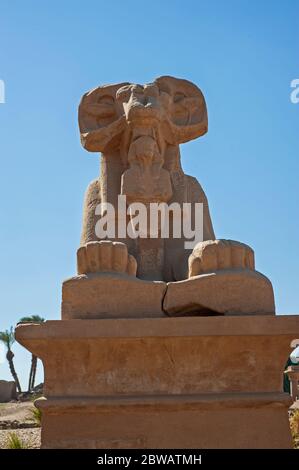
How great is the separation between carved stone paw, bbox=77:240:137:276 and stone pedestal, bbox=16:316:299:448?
30 centimetres

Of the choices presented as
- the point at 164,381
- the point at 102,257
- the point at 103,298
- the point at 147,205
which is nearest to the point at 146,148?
the point at 147,205

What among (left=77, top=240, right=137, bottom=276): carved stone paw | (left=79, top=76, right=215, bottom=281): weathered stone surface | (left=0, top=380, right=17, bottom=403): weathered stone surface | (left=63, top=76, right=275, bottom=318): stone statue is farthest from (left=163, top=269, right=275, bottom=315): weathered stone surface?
(left=0, top=380, right=17, bottom=403): weathered stone surface

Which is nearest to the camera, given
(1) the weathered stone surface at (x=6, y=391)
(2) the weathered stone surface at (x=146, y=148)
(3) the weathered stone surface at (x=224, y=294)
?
(3) the weathered stone surface at (x=224, y=294)

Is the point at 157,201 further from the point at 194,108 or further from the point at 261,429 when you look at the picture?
the point at 261,429

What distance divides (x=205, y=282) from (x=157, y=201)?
0.88 m

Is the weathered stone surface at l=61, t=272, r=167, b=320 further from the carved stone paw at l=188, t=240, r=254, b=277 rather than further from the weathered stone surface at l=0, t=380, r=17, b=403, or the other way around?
the weathered stone surface at l=0, t=380, r=17, b=403

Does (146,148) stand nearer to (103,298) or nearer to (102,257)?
(102,257)

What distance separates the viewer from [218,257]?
109 inches

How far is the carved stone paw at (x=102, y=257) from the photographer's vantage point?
2.80 m

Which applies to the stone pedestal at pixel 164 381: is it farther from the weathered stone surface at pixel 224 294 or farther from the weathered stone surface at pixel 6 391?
the weathered stone surface at pixel 6 391

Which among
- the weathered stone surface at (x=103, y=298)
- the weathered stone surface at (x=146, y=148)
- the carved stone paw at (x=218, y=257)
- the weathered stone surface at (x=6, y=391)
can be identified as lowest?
the weathered stone surface at (x=6, y=391)

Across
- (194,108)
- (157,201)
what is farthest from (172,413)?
(194,108)

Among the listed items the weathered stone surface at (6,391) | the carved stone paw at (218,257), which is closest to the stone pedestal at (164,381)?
the carved stone paw at (218,257)
